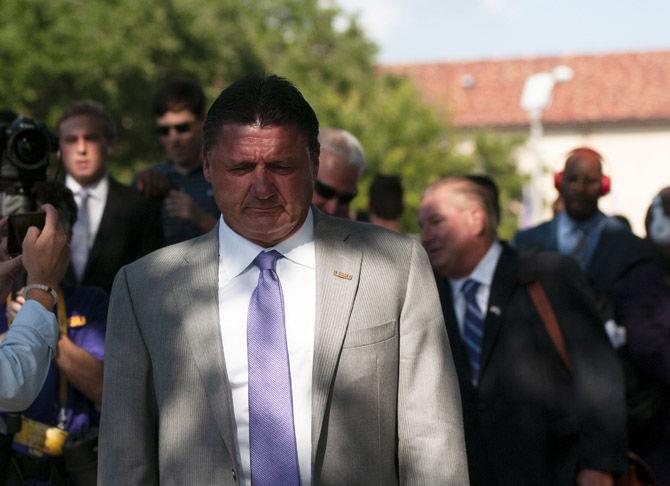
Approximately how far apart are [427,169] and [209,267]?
39.8 metres

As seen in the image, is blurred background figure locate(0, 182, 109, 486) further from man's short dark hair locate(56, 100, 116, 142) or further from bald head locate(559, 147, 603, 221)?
bald head locate(559, 147, 603, 221)

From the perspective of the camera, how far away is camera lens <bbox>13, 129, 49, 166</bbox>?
177 inches

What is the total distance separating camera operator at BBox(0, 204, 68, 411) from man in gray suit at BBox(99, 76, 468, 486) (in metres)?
0.25

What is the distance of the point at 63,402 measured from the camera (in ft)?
14.7

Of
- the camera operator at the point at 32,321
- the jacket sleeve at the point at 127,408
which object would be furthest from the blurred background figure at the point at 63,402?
the jacket sleeve at the point at 127,408

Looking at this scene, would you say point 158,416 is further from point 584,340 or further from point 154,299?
point 584,340

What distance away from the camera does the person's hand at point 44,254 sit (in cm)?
370

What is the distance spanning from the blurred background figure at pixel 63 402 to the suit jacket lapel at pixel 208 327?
917 mm

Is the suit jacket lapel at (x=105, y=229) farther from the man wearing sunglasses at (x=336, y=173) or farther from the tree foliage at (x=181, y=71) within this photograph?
the tree foliage at (x=181, y=71)

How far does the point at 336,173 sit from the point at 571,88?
6597 cm

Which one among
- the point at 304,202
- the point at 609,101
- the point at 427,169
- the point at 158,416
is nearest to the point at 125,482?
the point at 158,416

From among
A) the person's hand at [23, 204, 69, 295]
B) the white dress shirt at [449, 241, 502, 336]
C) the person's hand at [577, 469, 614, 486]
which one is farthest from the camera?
the white dress shirt at [449, 241, 502, 336]

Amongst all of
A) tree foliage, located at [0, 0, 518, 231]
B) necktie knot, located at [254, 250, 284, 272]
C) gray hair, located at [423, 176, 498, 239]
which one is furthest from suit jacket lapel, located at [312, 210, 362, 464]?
tree foliage, located at [0, 0, 518, 231]

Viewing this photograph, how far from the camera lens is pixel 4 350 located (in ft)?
11.5
